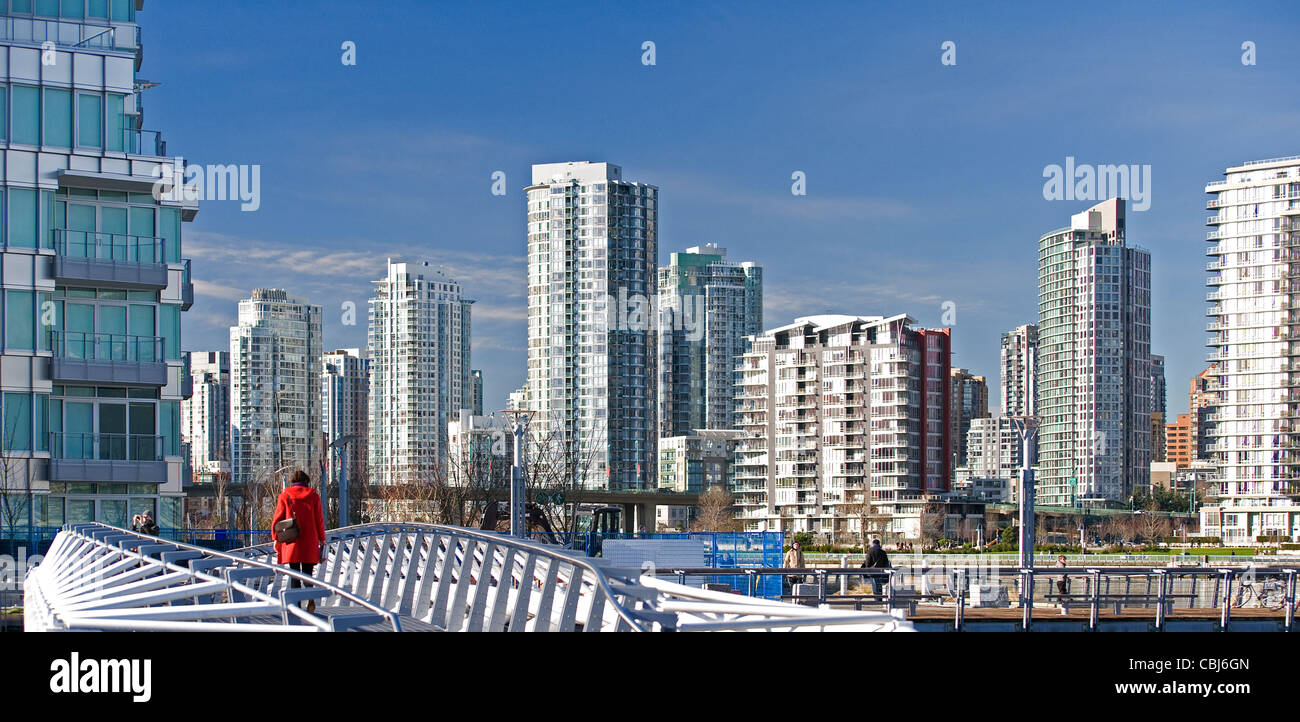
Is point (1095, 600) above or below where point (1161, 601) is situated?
above

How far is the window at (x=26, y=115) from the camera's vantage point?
37.2 metres

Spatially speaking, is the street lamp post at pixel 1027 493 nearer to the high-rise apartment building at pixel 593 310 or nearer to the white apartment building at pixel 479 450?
the white apartment building at pixel 479 450

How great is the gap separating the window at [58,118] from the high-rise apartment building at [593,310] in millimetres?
104206

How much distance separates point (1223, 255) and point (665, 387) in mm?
64047

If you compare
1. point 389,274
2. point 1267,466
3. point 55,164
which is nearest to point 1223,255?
point 1267,466

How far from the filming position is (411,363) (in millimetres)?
164375

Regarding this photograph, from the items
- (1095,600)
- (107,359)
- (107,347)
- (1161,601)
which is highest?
(107,347)

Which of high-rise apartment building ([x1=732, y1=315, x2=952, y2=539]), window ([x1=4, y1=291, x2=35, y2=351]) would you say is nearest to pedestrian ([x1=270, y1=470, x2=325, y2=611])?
window ([x1=4, y1=291, x2=35, y2=351])

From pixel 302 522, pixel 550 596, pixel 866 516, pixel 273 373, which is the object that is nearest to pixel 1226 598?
pixel 550 596

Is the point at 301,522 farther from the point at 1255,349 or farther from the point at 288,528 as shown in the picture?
the point at 1255,349

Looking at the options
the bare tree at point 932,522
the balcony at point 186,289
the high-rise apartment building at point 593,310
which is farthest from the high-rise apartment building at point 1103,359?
the balcony at point 186,289

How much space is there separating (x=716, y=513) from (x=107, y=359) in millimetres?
92839
